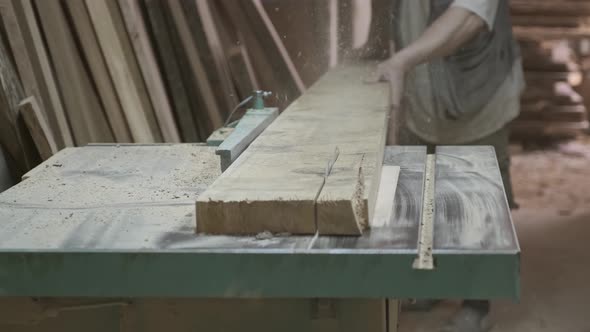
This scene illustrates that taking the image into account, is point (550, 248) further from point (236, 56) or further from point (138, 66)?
point (138, 66)

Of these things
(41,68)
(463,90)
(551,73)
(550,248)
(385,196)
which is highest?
(41,68)

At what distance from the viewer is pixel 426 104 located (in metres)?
3.44

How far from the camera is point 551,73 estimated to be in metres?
6.64

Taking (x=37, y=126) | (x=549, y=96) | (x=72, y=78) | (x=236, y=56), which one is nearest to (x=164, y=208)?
(x=37, y=126)

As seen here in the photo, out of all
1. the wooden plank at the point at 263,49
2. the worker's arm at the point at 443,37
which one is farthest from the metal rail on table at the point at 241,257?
the wooden plank at the point at 263,49

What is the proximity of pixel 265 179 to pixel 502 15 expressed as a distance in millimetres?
2070

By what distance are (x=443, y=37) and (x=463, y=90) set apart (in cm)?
38

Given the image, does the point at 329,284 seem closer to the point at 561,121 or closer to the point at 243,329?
the point at 243,329

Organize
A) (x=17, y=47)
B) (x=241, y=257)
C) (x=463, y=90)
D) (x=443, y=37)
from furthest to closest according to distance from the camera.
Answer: (x=463, y=90)
(x=443, y=37)
(x=17, y=47)
(x=241, y=257)

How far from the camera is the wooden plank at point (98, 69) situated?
2820mm

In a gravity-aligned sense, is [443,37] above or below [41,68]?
below

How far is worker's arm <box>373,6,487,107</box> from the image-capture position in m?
3.06

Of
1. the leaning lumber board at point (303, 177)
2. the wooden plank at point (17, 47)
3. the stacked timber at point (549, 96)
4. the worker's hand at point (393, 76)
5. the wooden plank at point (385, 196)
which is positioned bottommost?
the stacked timber at point (549, 96)

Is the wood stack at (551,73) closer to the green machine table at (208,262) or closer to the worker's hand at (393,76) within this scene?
the worker's hand at (393,76)
